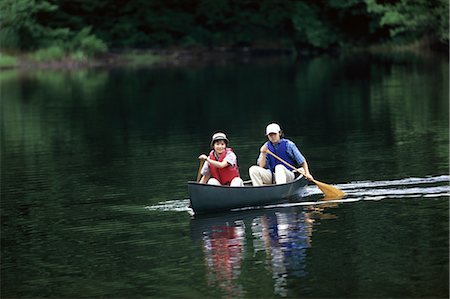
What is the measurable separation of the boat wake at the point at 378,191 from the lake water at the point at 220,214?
1.4 inches

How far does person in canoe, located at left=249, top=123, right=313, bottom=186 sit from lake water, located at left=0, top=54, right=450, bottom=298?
60 cm

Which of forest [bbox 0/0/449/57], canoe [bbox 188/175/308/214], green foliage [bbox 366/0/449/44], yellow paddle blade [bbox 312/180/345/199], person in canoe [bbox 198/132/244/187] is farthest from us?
forest [bbox 0/0/449/57]

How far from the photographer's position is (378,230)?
15.8 metres

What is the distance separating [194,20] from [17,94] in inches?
1313

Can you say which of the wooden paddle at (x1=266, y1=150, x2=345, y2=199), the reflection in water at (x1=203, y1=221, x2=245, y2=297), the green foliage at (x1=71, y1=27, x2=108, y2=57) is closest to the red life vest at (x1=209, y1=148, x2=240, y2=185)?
the wooden paddle at (x1=266, y1=150, x2=345, y2=199)

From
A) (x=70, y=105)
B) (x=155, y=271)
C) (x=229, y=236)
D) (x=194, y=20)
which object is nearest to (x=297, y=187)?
(x=229, y=236)

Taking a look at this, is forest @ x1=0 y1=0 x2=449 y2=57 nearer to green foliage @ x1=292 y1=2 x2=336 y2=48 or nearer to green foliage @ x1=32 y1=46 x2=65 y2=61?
green foliage @ x1=292 y1=2 x2=336 y2=48

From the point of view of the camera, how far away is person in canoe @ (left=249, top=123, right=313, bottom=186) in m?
19.1

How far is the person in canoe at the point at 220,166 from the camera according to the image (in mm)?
18359

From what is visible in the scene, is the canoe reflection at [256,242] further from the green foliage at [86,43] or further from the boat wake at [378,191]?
the green foliage at [86,43]

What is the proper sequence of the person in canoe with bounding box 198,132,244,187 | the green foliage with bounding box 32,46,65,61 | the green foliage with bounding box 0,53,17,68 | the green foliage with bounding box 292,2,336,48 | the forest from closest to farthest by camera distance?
1. the person in canoe with bounding box 198,132,244,187
2. the green foliage with bounding box 0,53,17,68
3. the green foliage with bounding box 32,46,65,61
4. the forest
5. the green foliage with bounding box 292,2,336,48

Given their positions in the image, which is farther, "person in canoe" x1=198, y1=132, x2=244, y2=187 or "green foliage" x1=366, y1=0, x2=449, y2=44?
"green foliage" x1=366, y1=0, x2=449, y2=44

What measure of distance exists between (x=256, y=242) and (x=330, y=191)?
12.2 feet

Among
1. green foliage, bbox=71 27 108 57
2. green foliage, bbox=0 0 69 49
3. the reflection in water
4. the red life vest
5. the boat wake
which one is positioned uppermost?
green foliage, bbox=0 0 69 49
